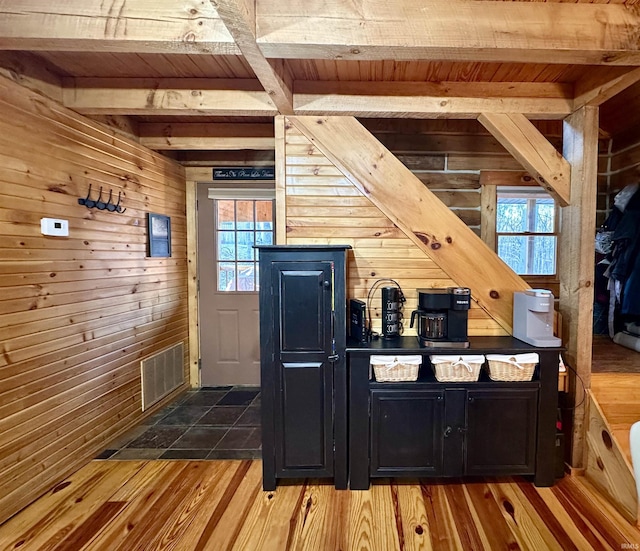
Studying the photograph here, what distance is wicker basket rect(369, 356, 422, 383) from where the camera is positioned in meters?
2.00

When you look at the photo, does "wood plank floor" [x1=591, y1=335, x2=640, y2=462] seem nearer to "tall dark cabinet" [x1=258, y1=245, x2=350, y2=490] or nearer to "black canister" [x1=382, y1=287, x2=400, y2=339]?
"black canister" [x1=382, y1=287, x2=400, y2=339]

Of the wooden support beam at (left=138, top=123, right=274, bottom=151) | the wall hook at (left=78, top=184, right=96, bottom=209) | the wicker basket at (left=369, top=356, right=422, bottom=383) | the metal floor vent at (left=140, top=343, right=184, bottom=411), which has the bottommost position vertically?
the metal floor vent at (left=140, top=343, right=184, bottom=411)

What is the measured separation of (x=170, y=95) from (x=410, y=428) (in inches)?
101

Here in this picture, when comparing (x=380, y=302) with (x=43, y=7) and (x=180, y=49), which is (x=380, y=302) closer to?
(x=180, y=49)

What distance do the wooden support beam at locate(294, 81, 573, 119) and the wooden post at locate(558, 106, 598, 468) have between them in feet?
0.63

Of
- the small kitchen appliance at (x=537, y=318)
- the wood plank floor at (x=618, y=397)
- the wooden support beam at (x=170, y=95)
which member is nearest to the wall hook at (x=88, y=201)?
the wooden support beam at (x=170, y=95)

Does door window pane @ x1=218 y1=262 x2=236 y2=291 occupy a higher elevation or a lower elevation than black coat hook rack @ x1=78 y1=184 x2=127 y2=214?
lower

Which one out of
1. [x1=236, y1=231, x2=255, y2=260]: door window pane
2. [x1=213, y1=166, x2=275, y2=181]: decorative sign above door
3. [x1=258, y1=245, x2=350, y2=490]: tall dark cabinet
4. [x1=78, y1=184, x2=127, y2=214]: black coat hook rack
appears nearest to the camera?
[x1=258, y1=245, x2=350, y2=490]: tall dark cabinet

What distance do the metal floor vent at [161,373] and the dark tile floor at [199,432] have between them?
0.17 m

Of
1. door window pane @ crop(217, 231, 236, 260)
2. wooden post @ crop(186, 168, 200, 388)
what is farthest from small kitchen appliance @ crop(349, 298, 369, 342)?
wooden post @ crop(186, 168, 200, 388)

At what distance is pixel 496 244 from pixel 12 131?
361 cm

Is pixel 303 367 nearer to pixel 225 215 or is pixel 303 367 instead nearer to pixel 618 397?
pixel 618 397

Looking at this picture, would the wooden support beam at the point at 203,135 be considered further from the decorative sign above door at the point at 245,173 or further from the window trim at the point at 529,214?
the window trim at the point at 529,214

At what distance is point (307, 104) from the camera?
2.18 meters
